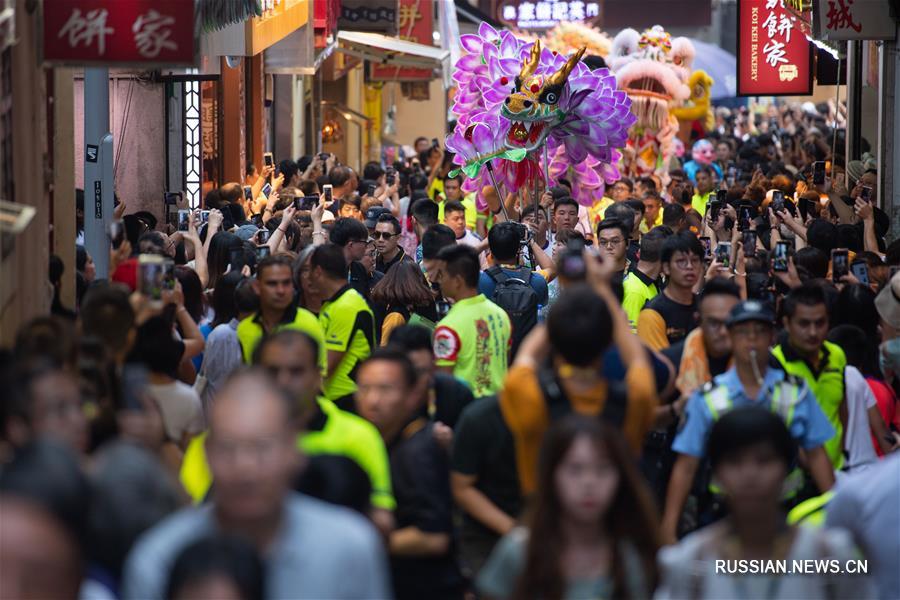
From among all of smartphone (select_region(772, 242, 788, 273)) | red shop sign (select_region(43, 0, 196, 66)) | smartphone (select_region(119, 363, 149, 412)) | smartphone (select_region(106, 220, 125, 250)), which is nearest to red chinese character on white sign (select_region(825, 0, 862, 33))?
smartphone (select_region(772, 242, 788, 273))

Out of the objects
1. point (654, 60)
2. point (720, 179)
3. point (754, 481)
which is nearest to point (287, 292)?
point (754, 481)

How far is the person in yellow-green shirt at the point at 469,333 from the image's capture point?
7.75 m

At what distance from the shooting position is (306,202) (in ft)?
40.2

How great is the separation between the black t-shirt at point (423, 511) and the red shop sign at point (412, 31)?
26.9m

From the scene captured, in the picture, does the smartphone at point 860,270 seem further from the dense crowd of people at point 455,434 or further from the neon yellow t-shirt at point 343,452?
the neon yellow t-shirt at point 343,452

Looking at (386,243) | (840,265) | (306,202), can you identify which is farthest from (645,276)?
(306,202)

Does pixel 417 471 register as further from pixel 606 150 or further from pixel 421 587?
pixel 606 150

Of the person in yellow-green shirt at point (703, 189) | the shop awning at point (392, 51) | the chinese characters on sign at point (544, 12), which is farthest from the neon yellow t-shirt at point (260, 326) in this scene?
the chinese characters on sign at point (544, 12)

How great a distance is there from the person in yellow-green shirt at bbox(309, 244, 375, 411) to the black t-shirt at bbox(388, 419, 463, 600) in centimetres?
274

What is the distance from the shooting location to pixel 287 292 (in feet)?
25.8

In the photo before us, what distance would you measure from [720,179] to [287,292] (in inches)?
622

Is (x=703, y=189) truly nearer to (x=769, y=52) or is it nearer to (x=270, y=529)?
(x=769, y=52)

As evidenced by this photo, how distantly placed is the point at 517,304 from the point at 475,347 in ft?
Result: 5.62

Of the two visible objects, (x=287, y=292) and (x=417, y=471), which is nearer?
(x=417, y=471)
